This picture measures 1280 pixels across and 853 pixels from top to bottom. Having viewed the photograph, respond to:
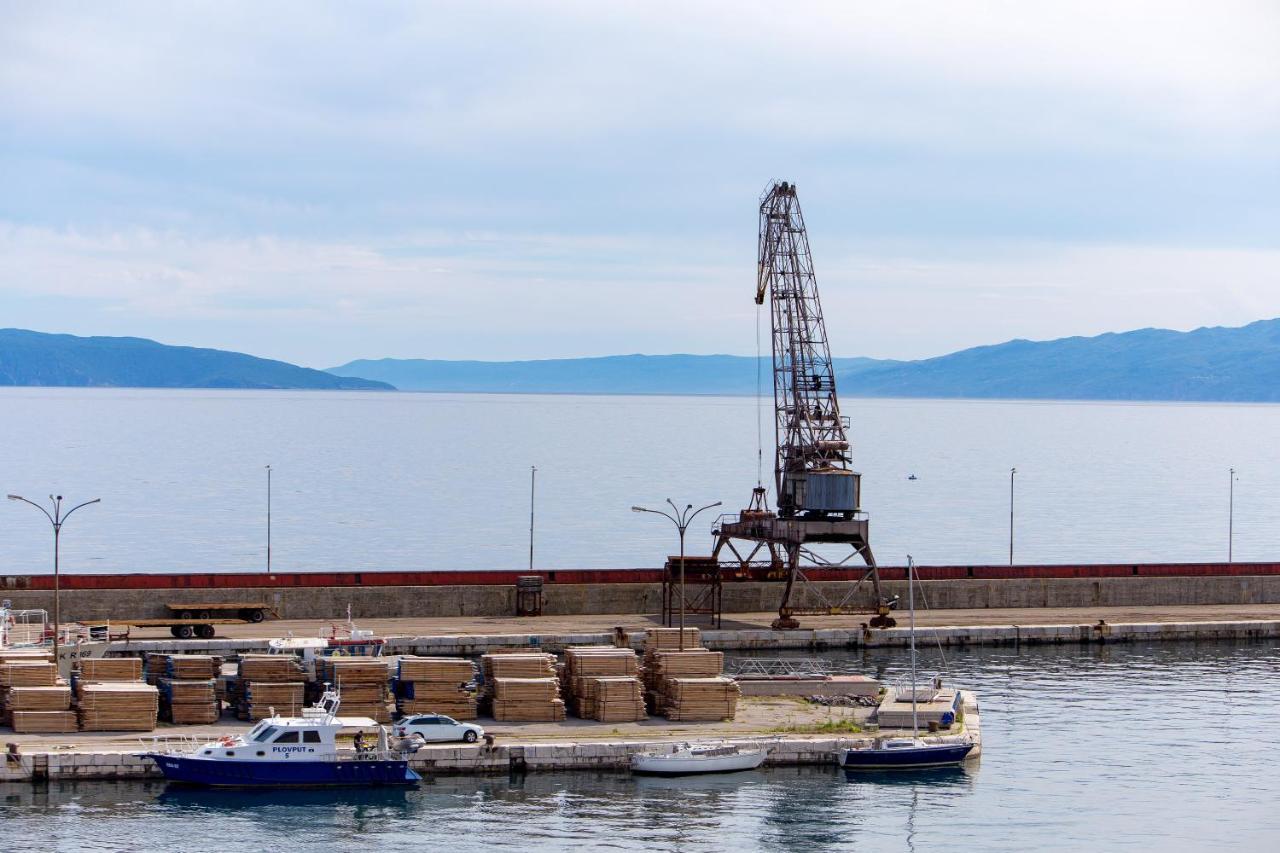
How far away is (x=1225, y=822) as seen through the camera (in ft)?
156

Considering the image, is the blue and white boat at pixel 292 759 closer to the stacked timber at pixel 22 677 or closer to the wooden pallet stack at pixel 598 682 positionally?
the stacked timber at pixel 22 677

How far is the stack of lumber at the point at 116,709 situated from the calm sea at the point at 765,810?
3795 mm

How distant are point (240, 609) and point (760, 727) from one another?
1189 inches

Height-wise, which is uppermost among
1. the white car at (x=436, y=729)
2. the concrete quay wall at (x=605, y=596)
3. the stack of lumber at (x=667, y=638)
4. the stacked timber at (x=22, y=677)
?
the concrete quay wall at (x=605, y=596)

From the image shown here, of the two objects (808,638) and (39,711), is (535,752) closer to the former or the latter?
(39,711)

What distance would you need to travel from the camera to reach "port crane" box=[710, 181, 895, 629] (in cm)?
8088

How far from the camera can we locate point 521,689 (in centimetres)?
5331

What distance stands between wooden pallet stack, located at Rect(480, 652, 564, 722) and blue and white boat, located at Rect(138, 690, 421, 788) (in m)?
5.15

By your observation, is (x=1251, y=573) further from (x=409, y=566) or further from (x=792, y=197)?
(x=409, y=566)

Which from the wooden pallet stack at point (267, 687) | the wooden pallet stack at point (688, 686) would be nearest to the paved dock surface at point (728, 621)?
the wooden pallet stack at point (267, 687)

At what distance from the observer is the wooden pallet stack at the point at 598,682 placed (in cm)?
5388

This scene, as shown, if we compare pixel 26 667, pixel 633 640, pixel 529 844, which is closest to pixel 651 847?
pixel 529 844

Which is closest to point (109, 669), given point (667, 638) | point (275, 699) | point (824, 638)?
point (275, 699)

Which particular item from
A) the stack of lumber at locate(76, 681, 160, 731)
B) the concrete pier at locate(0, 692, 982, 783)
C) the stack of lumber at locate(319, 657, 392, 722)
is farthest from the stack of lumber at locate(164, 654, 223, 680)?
the stack of lumber at locate(319, 657, 392, 722)
